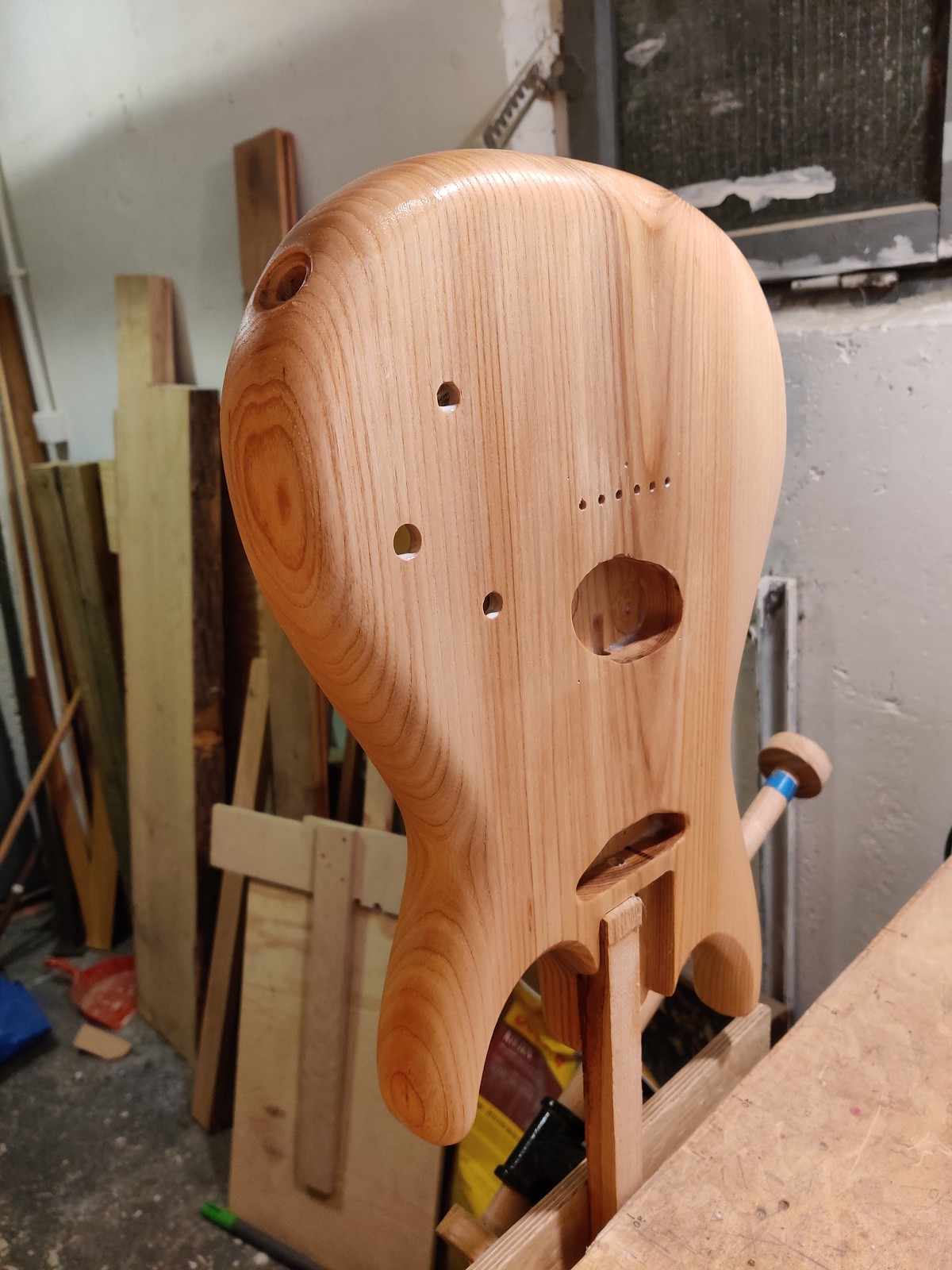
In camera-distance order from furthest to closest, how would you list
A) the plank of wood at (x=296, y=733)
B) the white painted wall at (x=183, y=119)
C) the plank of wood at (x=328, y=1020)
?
the plank of wood at (x=296, y=733), the plank of wood at (x=328, y=1020), the white painted wall at (x=183, y=119)

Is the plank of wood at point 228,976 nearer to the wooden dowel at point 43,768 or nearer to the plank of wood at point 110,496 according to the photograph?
the plank of wood at point 110,496

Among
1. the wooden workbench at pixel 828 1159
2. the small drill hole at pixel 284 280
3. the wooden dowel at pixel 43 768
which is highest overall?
the small drill hole at pixel 284 280

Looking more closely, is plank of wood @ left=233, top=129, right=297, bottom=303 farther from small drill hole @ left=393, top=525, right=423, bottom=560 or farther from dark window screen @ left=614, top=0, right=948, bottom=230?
small drill hole @ left=393, top=525, right=423, bottom=560

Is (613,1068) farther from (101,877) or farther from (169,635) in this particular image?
(101,877)

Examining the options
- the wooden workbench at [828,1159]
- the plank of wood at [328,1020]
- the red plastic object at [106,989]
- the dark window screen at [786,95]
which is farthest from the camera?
the red plastic object at [106,989]

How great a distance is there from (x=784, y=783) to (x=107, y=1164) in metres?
1.61

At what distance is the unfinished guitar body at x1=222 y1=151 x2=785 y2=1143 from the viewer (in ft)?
1.30

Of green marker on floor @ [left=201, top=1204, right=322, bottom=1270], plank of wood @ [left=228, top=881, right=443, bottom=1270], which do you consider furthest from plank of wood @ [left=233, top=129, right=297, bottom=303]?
green marker on floor @ [left=201, top=1204, right=322, bottom=1270]

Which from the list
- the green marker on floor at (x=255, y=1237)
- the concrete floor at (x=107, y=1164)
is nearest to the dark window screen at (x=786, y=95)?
the green marker on floor at (x=255, y=1237)

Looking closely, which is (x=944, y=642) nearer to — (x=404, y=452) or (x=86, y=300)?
(x=404, y=452)

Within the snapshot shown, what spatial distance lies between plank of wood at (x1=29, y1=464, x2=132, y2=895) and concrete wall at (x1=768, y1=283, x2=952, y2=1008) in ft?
5.40

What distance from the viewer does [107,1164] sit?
1750mm

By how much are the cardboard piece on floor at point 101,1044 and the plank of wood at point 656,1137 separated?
1681 mm

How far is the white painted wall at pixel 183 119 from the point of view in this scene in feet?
4.41
